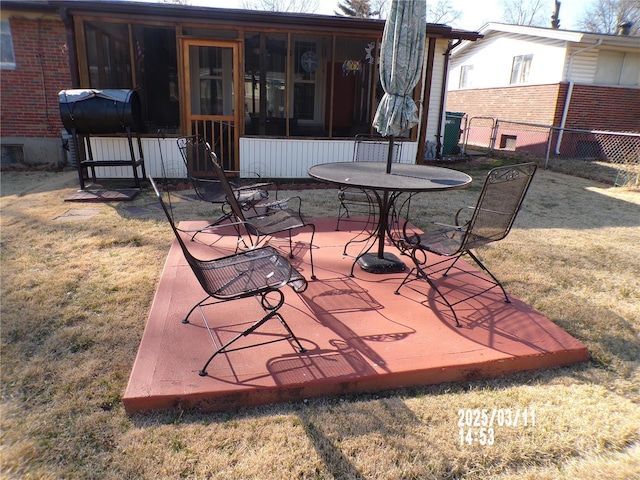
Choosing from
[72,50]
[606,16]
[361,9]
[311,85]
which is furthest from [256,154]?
[606,16]

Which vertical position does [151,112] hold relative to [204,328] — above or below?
above

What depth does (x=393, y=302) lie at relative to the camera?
3127 mm

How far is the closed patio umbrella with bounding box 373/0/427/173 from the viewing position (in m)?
3.15

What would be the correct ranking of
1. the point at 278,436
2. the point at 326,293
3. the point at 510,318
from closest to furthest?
the point at 278,436
the point at 510,318
the point at 326,293

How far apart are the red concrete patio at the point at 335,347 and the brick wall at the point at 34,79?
7919mm

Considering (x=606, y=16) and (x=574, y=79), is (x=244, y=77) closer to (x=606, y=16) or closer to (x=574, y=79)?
(x=574, y=79)

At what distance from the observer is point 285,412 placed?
2.12 metres

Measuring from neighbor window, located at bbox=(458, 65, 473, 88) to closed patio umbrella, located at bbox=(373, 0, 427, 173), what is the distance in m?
15.1

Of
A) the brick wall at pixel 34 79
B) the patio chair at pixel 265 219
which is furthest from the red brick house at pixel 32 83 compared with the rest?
the patio chair at pixel 265 219

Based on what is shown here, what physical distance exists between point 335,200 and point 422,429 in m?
4.84

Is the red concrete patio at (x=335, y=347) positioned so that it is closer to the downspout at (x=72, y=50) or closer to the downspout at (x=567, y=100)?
the downspout at (x=72, y=50)

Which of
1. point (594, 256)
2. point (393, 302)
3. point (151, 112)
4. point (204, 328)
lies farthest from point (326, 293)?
point (151, 112)

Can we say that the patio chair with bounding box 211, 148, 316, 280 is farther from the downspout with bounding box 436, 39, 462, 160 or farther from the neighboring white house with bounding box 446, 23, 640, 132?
the neighboring white house with bounding box 446, 23, 640, 132

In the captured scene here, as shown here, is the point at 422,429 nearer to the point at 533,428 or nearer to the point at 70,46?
the point at 533,428
